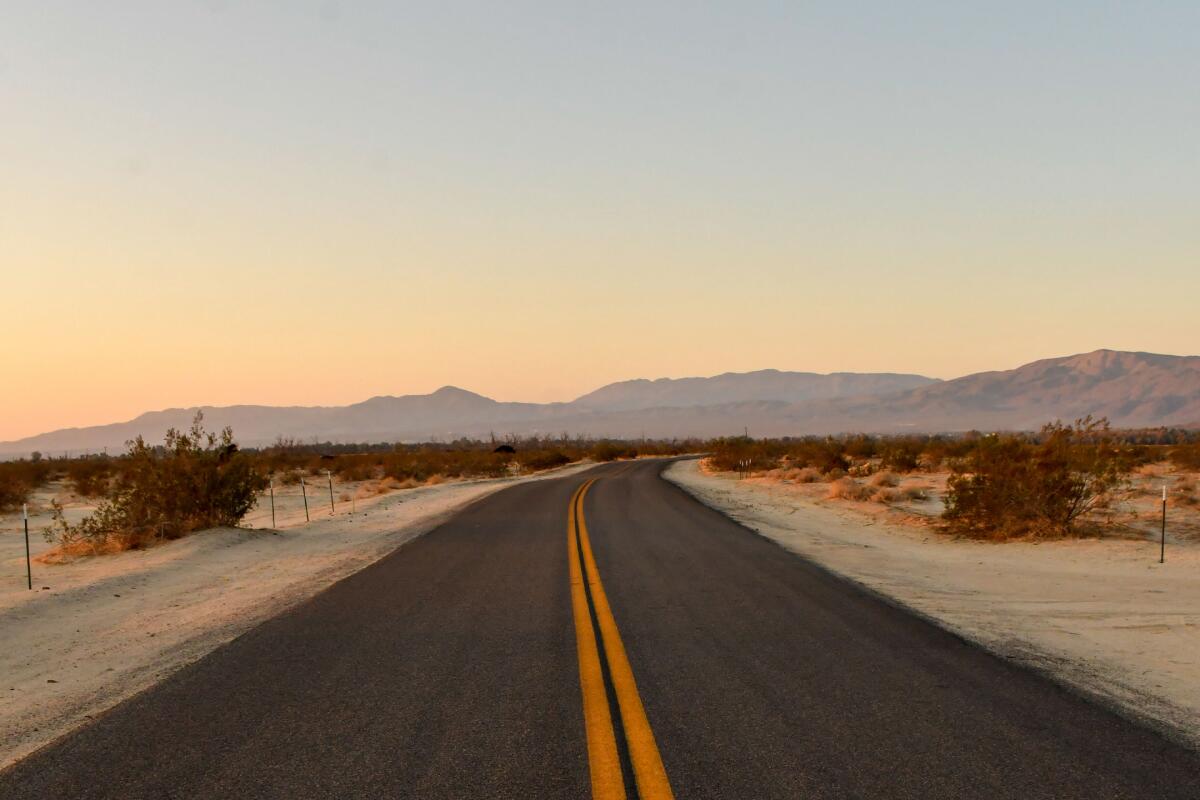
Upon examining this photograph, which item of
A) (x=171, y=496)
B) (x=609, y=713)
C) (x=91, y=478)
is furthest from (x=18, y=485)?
(x=609, y=713)

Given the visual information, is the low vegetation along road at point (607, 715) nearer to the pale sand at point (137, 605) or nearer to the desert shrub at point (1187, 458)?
the pale sand at point (137, 605)

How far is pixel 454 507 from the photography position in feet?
81.7

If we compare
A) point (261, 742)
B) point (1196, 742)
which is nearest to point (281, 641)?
point (261, 742)

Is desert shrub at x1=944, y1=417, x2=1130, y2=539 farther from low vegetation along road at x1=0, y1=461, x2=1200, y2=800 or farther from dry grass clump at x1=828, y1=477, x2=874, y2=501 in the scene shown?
low vegetation along road at x1=0, y1=461, x2=1200, y2=800

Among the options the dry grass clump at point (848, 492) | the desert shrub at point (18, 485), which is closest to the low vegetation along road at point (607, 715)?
the dry grass clump at point (848, 492)

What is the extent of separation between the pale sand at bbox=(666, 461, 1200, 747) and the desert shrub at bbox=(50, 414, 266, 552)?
1159cm

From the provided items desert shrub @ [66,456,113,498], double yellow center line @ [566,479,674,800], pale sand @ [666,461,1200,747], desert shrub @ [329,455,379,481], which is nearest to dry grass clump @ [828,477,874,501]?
pale sand @ [666,461,1200,747]

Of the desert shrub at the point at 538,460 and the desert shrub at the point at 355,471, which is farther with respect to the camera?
the desert shrub at the point at 538,460

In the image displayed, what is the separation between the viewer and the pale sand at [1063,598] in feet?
20.8

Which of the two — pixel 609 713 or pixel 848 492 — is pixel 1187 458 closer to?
pixel 848 492

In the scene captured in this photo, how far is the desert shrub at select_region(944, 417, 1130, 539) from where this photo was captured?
53.2 ft

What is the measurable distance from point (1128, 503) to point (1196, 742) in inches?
819

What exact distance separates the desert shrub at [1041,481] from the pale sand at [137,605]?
1149 centimetres

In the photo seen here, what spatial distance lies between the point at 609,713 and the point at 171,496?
15588 millimetres
